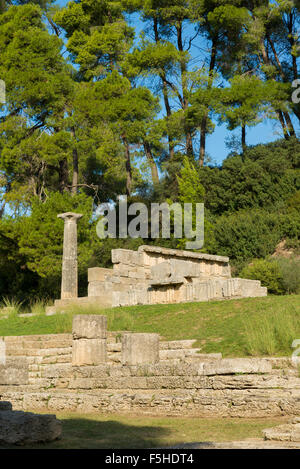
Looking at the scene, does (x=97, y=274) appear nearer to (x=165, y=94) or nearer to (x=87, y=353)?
(x=87, y=353)

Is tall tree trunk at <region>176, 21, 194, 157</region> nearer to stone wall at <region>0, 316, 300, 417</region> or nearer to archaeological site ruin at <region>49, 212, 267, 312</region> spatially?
archaeological site ruin at <region>49, 212, 267, 312</region>

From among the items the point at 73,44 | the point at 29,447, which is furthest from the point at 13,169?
the point at 29,447

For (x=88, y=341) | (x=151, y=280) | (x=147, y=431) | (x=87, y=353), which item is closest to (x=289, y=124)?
(x=151, y=280)

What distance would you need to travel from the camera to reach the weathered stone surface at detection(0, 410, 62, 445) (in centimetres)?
539

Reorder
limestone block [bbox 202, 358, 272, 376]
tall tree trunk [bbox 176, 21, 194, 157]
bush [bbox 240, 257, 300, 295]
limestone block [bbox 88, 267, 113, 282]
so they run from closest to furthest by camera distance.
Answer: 1. limestone block [bbox 202, 358, 272, 376]
2. limestone block [bbox 88, 267, 113, 282]
3. bush [bbox 240, 257, 300, 295]
4. tall tree trunk [bbox 176, 21, 194, 157]

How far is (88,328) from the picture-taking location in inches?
422

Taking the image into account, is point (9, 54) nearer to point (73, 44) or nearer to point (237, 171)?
point (73, 44)

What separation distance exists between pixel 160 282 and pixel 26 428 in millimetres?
11580

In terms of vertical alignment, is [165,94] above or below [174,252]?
above

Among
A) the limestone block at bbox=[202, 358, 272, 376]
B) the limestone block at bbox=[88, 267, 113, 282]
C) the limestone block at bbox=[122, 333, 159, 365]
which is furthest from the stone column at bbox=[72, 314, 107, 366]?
the limestone block at bbox=[88, 267, 113, 282]

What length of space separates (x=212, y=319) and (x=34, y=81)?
19.6 meters

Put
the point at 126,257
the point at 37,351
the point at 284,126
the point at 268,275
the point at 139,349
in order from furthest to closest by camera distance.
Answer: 1. the point at 284,126
2. the point at 268,275
3. the point at 126,257
4. the point at 37,351
5. the point at 139,349

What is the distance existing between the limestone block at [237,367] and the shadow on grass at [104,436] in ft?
5.84

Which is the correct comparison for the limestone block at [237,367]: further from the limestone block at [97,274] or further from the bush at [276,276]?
the bush at [276,276]
